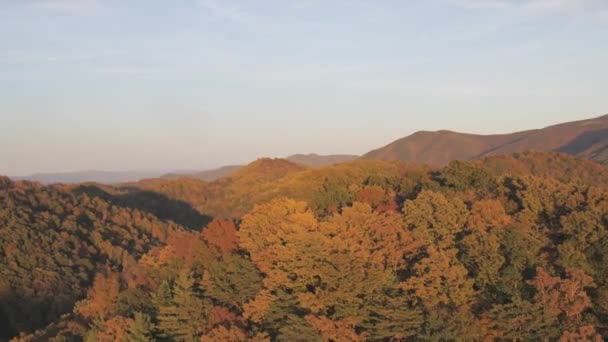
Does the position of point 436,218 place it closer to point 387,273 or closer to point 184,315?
point 387,273

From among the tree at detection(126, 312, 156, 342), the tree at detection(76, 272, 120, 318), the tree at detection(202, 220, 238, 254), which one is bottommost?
the tree at detection(76, 272, 120, 318)

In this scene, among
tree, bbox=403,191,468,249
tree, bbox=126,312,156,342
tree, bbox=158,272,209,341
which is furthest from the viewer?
tree, bbox=403,191,468,249

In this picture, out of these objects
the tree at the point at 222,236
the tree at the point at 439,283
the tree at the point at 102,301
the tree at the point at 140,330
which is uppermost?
the tree at the point at 222,236

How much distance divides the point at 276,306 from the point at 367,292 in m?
4.88

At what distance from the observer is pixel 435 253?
29.6 meters

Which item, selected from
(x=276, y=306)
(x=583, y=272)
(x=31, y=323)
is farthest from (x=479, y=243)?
(x=31, y=323)

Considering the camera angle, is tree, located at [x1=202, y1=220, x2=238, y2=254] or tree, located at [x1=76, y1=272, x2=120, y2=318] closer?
tree, located at [x1=76, y1=272, x2=120, y2=318]

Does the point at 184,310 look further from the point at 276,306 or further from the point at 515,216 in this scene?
the point at 515,216

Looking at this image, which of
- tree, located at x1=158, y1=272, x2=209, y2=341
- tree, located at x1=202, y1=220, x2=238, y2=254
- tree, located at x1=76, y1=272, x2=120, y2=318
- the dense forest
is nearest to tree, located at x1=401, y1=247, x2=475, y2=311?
the dense forest

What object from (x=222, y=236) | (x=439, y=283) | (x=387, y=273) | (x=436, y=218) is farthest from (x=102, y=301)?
(x=439, y=283)

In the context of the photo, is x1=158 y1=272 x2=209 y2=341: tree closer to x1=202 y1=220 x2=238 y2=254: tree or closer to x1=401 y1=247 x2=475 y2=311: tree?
x1=202 y1=220 x2=238 y2=254: tree

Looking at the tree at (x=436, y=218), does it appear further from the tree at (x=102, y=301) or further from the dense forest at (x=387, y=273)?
the tree at (x=102, y=301)

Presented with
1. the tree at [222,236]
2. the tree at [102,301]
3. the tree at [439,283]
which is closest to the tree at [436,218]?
the tree at [439,283]

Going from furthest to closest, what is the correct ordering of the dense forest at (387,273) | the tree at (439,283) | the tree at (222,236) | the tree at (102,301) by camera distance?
the tree at (222,236)
the tree at (102,301)
the tree at (439,283)
the dense forest at (387,273)
